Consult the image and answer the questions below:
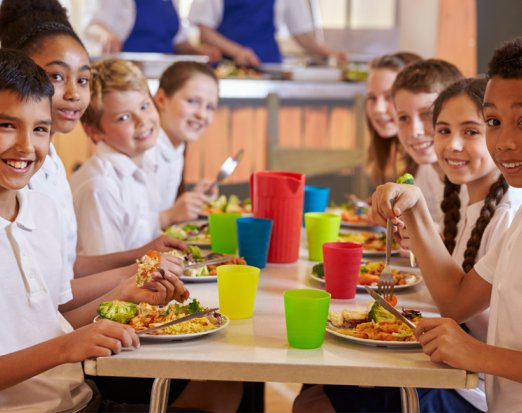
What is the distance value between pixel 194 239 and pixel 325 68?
3.11m

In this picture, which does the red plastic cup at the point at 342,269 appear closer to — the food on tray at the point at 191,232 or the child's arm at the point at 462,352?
the child's arm at the point at 462,352

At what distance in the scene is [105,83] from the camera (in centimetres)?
250

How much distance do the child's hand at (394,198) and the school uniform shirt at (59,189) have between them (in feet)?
2.42

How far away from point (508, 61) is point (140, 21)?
13.9 feet

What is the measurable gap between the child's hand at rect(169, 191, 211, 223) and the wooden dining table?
4.22ft

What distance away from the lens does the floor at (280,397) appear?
121 inches

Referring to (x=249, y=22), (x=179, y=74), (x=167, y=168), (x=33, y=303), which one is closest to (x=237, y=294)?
(x=33, y=303)

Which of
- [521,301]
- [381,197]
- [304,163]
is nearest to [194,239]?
[381,197]

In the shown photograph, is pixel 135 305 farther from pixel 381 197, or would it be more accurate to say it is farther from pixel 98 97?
pixel 98 97

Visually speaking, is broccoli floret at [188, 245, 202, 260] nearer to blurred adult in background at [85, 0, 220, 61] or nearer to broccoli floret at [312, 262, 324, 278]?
broccoli floret at [312, 262, 324, 278]

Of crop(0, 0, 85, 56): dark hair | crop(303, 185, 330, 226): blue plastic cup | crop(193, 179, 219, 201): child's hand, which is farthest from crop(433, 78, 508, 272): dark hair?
crop(193, 179, 219, 201): child's hand

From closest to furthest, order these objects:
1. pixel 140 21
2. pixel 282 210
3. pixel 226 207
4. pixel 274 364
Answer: pixel 274 364 < pixel 282 210 < pixel 226 207 < pixel 140 21

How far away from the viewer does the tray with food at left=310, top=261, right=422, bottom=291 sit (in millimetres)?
1796

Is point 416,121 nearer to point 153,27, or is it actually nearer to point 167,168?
point 167,168
